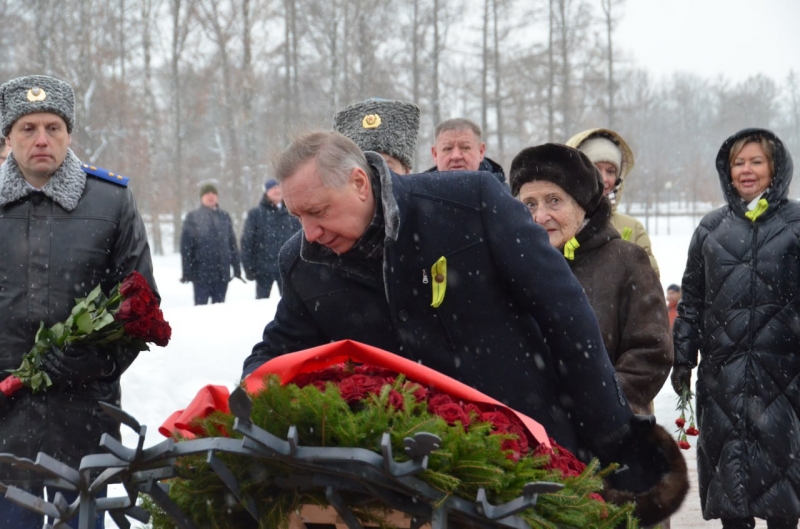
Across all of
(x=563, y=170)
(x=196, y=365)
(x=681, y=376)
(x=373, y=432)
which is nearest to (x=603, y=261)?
(x=563, y=170)

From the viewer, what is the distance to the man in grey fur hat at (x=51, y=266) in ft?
14.1

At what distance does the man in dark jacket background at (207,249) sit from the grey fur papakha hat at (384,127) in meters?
10.2

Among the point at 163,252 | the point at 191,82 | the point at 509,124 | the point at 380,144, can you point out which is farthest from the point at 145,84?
the point at 380,144

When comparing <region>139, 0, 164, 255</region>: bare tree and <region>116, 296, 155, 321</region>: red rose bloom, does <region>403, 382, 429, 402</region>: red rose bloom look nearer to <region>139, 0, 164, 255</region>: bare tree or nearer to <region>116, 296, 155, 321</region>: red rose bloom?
<region>116, 296, 155, 321</region>: red rose bloom

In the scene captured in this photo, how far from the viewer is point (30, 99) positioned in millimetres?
4414

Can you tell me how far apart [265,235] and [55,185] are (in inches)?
396

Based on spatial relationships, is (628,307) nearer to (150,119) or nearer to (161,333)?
(161,333)

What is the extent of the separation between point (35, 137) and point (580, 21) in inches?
1269

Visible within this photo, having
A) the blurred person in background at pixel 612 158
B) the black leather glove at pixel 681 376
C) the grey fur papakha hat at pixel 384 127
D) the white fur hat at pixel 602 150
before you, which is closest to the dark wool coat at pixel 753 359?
the black leather glove at pixel 681 376

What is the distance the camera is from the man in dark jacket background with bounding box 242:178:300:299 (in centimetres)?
1435

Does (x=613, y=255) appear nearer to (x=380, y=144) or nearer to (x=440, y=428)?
(x=380, y=144)

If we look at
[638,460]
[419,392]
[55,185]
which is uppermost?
[55,185]

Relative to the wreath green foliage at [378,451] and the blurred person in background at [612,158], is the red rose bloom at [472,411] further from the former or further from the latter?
the blurred person in background at [612,158]

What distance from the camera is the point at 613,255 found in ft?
14.4
